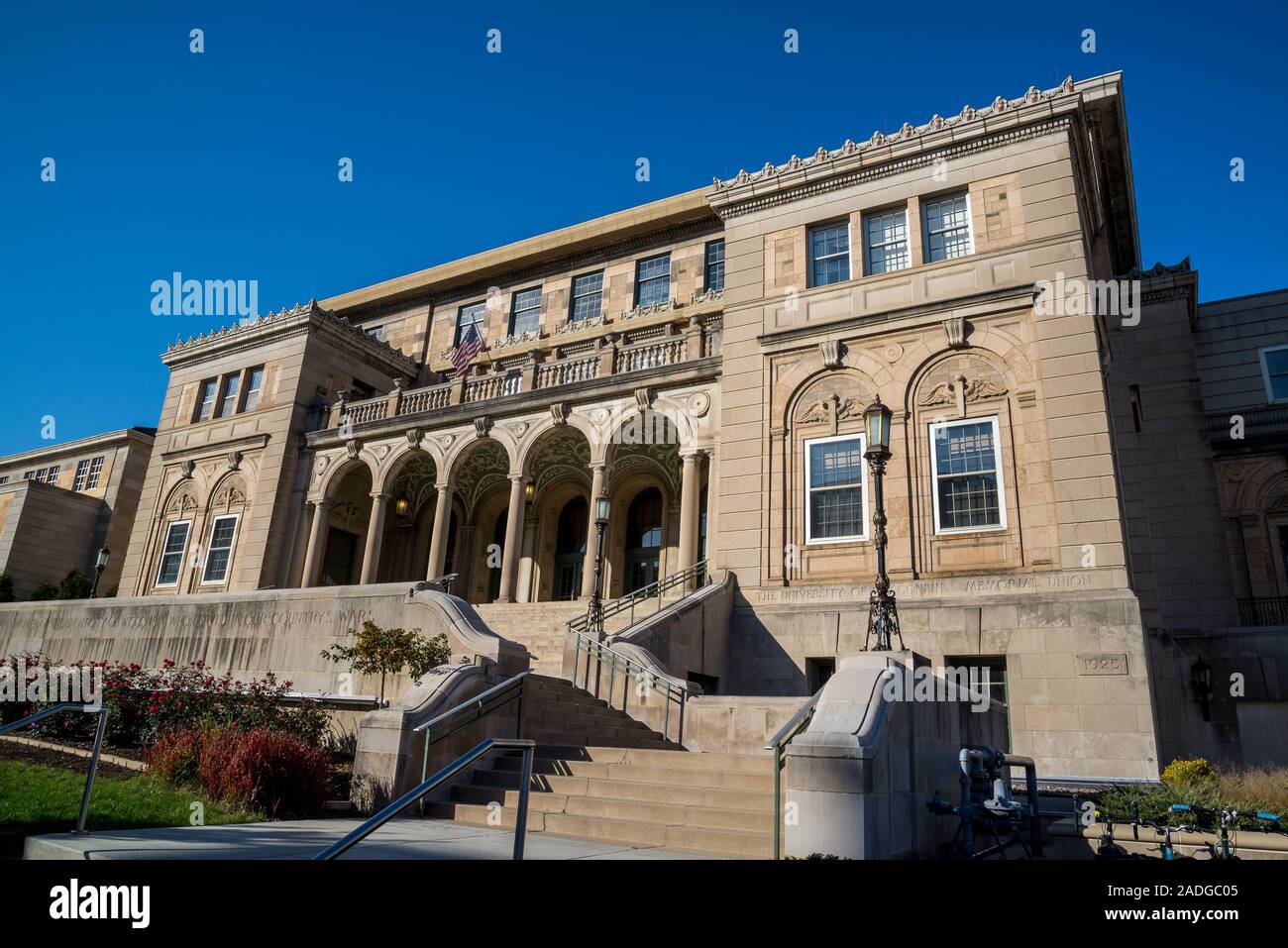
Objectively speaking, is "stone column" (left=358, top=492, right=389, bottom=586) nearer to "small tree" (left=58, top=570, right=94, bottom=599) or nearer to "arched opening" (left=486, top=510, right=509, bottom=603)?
"arched opening" (left=486, top=510, right=509, bottom=603)

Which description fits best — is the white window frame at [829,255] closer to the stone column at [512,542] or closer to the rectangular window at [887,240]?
the rectangular window at [887,240]

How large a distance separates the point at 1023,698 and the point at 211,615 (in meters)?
18.1

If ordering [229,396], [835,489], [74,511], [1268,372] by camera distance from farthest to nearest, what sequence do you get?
[74,511]
[229,396]
[1268,372]
[835,489]

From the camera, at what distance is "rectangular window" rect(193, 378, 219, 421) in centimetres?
3247

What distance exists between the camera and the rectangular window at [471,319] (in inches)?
1296

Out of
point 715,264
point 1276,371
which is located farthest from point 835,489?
point 1276,371

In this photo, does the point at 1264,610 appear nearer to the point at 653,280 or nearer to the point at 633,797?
the point at 633,797

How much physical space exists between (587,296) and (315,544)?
42.5ft

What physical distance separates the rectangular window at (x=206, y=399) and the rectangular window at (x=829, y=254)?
23809mm

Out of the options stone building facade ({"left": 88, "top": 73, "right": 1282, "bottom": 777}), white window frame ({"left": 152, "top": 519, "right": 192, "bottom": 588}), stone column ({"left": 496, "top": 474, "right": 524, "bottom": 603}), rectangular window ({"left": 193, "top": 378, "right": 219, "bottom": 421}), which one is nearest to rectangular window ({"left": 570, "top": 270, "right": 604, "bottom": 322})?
stone building facade ({"left": 88, "top": 73, "right": 1282, "bottom": 777})

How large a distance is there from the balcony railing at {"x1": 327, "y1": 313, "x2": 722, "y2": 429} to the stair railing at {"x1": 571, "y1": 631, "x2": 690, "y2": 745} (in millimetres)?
9806

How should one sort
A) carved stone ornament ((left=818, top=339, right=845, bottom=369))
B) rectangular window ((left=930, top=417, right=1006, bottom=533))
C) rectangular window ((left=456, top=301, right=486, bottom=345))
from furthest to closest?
1. rectangular window ((left=456, top=301, right=486, bottom=345))
2. carved stone ornament ((left=818, top=339, right=845, bottom=369))
3. rectangular window ((left=930, top=417, right=1006, bottom=533))

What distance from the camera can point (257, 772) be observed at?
377 inches
